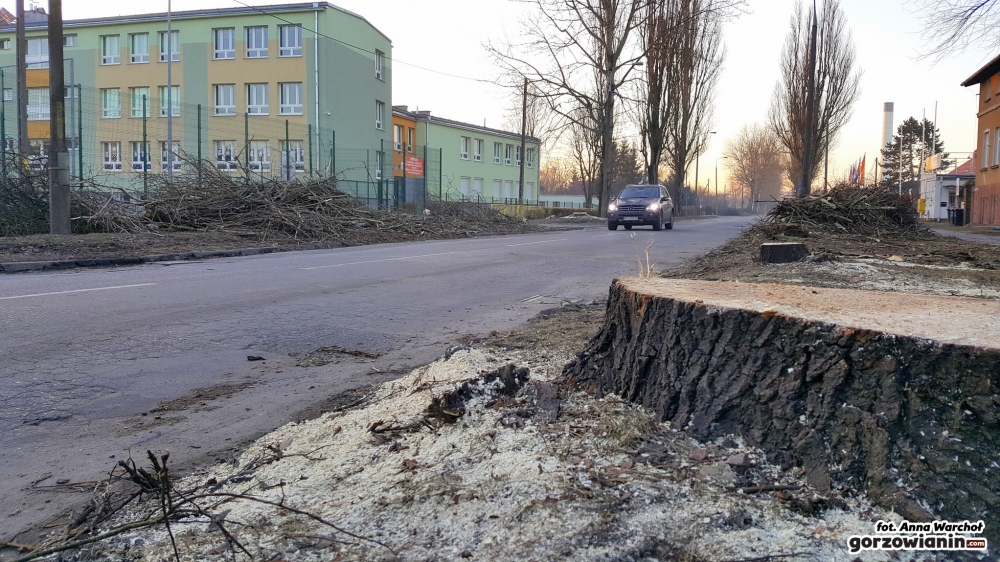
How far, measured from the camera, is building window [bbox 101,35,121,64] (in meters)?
40.8

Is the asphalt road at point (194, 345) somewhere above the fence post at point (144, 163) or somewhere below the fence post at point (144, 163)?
below

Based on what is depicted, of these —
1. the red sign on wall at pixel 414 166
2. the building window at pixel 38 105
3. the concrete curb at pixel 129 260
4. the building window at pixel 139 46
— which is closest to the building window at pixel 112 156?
the building window at pixel 38 105

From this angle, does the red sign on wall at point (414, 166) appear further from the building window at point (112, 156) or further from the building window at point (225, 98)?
the building window at point (225, 98)

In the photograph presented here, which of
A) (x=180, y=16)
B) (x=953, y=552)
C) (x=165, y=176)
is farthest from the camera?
(x=180, y=16)

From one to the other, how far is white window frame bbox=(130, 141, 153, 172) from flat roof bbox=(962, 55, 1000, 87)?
110 feet

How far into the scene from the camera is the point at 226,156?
74.5 ft

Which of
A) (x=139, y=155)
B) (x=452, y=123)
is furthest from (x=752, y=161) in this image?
(x=139, y=155)

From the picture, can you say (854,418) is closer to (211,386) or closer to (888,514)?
(888,514)

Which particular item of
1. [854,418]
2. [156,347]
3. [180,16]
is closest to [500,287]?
[156,347]

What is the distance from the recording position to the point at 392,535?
2.02m

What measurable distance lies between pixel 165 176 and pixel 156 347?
15.0m

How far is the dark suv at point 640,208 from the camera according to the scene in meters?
25.2

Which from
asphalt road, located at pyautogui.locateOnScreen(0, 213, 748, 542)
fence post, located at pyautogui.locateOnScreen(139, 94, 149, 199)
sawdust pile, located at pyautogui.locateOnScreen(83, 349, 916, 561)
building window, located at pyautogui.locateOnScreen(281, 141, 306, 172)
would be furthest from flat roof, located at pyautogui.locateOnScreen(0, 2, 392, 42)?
sawdust pile, located at pyautogui.locateOnScreen(83, 349, 916, 561)

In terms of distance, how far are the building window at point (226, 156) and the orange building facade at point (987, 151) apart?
99.5ft
